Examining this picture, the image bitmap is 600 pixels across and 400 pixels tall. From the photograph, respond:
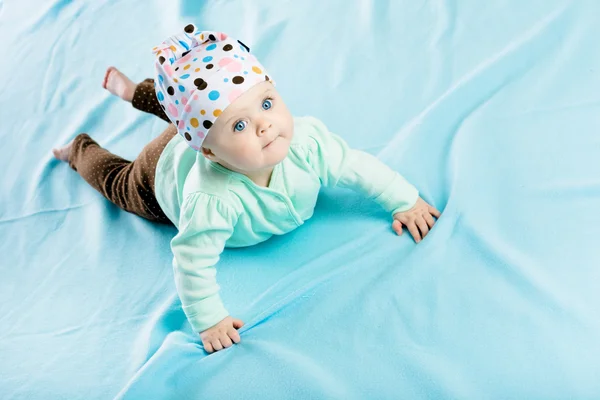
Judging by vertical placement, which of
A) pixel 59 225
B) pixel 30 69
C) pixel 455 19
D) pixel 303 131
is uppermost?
pixel 455 19

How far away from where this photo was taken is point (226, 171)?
107 cm

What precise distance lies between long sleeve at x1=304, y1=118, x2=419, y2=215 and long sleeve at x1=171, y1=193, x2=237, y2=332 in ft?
0.62

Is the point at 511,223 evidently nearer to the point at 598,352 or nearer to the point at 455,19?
the point at 598,352

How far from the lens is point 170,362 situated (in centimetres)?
105

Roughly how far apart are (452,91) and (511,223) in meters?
0.37

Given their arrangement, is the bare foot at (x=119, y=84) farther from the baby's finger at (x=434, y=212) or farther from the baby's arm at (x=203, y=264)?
the baby's finger at (x=434, y=212)

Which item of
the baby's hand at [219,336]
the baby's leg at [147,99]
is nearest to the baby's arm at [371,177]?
the baby's hand at [219,336]

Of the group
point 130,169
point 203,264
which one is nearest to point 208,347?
point 203,264

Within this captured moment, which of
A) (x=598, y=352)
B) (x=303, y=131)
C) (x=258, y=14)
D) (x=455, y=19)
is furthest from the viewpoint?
(x=258, y=14)

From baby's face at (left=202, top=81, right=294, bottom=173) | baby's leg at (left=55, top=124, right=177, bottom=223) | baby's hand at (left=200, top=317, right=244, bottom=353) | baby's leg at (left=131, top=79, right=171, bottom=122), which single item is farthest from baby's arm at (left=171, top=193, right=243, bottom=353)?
baby's leg at (left=131, top=79, right=171, bottom=122)

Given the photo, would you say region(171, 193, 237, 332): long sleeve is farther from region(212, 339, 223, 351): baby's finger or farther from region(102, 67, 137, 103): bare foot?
region(102, 67, 137, 103): bare foot

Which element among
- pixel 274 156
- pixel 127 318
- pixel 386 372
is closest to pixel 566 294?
pixel 386 372

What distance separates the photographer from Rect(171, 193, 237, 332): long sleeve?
1051 millimetres

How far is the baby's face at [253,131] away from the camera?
96 centimetres
